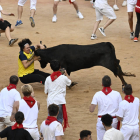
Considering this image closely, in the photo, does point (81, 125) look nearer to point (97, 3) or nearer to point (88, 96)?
point (88, 96)

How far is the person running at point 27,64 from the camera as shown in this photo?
28.9ft

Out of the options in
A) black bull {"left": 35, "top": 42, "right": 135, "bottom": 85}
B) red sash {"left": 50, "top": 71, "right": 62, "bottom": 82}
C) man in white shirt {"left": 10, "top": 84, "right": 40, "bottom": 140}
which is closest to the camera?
man in white shirt {"left": 10, "top": 84, "right": 40, "bottom": 140}

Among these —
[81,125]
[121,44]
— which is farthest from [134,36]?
[81,125]

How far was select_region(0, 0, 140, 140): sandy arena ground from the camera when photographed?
7.96 metres

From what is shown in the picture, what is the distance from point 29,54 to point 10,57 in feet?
10.3

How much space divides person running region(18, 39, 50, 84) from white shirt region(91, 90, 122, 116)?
127 inches

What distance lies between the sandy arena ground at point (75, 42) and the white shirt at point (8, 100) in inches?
48.9

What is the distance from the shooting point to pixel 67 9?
57.0 feet

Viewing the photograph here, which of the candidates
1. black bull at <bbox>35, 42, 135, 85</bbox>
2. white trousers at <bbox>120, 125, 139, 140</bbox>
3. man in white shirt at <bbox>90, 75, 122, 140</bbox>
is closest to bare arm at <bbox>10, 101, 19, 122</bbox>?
man in white shirt at <bbox>90, 75, 122, 140</bbox>

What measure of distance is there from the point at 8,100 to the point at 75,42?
722 cm

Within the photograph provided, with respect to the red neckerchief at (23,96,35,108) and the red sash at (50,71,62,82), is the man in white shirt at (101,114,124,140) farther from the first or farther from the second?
the red sash at (50,71,62,82)

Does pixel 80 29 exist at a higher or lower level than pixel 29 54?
lower

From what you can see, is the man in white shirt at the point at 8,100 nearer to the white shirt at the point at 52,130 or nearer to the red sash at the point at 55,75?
the red sash at the point at 55,75

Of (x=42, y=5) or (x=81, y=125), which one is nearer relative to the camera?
(x=81, y=125)
